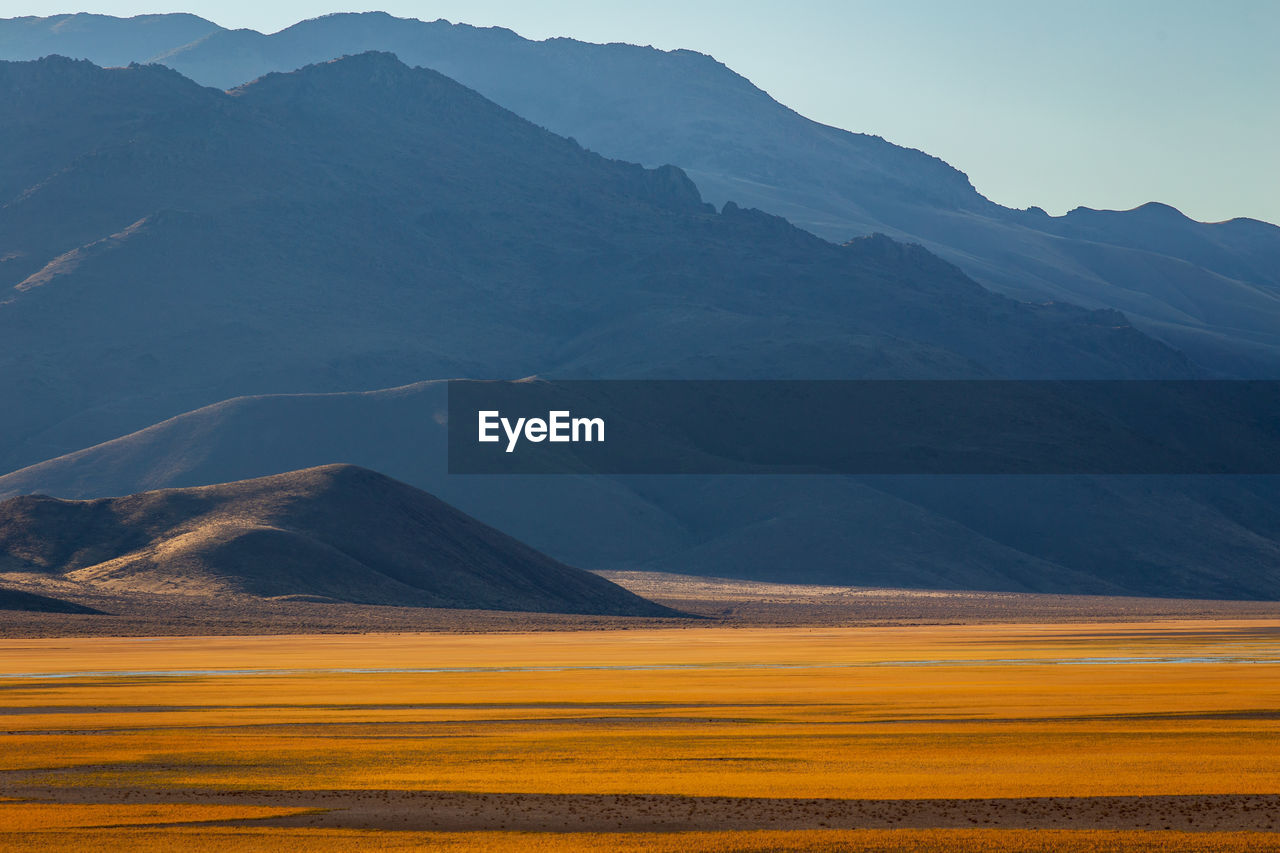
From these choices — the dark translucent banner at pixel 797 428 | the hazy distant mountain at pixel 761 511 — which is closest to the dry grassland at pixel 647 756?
the hazy distant mountain at pixel 761 511

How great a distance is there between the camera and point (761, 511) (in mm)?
153625

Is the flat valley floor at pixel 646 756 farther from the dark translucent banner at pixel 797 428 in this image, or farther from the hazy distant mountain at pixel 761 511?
the dark translucent banner at pixel 797 428

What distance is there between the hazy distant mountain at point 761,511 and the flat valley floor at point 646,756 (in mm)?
95540

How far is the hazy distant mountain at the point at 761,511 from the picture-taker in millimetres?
144125

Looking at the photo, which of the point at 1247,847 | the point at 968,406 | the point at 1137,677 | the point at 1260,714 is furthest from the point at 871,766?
the point at 968,406

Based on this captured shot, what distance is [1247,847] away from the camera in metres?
17.4

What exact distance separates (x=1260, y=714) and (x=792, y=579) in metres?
109

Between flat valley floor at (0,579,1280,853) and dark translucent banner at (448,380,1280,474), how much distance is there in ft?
376

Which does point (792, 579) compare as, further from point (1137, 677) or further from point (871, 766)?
point (871, 766)

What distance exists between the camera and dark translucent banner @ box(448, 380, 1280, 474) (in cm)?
16275

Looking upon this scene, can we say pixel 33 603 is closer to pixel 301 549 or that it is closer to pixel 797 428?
pixel 301 549

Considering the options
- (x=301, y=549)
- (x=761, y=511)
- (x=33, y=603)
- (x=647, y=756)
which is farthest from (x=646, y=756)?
(x=761, y=511)

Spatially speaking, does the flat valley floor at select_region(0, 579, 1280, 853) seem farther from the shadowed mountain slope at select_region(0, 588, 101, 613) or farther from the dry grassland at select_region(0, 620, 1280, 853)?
the shadowed mountain slope at select_region(0, 588, 101, 613)

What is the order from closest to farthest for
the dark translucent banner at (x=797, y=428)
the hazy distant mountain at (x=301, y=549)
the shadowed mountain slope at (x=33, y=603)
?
the shadowed mountain slope at (x=33, y=603)
the hazy distant mountain at (x=301, y=549)
the dark translucent banner at (x=797, y=428)
